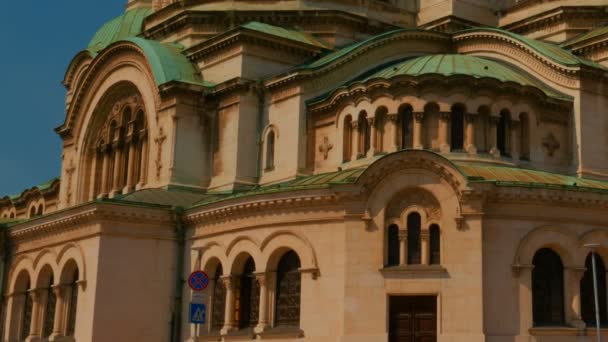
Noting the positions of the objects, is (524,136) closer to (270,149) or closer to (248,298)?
(270,149)

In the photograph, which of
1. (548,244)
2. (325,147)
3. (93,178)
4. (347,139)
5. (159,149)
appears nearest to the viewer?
(548,244)

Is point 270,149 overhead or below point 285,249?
overhead

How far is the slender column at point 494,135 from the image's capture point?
104 feet

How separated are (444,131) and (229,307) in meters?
8.85

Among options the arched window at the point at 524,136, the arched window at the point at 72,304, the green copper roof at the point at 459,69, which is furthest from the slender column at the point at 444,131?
the arched window at the point at 72,304

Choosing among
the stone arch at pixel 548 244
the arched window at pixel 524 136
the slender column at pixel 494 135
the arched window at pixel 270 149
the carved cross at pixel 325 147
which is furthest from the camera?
the arched window at pixel 270 149

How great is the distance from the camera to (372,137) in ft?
107

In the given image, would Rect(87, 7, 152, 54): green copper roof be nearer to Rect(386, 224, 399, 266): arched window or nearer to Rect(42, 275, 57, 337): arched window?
Rect(42, 275, 57, 337): arched window

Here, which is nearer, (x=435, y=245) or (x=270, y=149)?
(x=435, y=245)

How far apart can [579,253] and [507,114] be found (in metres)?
5.98

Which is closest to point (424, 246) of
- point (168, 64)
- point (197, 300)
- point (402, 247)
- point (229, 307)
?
point (402, 247)

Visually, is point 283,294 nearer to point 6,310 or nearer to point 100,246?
point 100,246

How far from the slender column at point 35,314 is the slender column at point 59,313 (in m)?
1.69

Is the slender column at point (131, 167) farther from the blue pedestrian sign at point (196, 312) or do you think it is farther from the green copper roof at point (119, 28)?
the blue pedestrian sign at point (196, 312)
